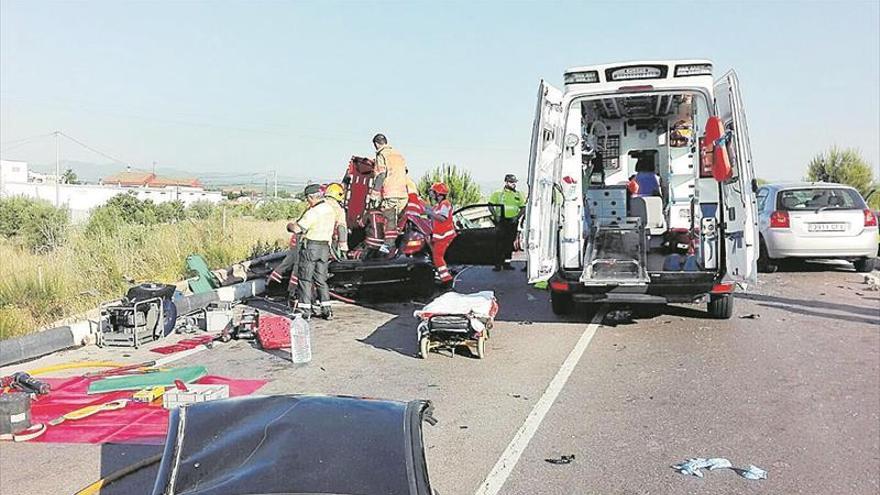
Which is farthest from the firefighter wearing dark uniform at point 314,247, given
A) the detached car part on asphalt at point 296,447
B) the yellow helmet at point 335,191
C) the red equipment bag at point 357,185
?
the detached car part on asphalt at point 296,447

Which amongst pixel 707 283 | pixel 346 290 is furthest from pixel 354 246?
pixel 707 283

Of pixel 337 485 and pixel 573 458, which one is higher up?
pixel 337 485

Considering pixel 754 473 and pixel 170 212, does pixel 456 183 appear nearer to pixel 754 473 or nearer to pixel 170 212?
pixel 170 212

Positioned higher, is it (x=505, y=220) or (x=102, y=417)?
(x=505, y=220)

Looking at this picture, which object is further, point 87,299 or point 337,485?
point 87,299

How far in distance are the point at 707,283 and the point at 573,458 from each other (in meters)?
4.42

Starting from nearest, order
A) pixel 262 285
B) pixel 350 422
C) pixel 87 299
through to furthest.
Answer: pixel 350 422, pixel 87 299, pixel 262 285

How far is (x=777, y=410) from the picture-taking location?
604 centimetres

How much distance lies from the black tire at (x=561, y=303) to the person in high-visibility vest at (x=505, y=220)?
12.9 feet

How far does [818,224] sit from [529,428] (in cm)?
1031

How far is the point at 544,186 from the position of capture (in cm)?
865

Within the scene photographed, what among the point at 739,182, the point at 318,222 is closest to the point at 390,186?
the point at 318,222

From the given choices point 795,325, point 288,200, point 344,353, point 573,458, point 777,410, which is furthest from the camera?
point 288,200

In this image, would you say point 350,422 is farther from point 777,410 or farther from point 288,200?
point 288,200
